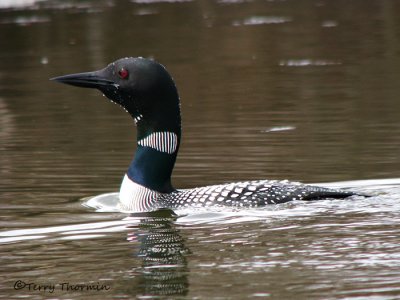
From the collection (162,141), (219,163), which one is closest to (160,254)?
(162,141)

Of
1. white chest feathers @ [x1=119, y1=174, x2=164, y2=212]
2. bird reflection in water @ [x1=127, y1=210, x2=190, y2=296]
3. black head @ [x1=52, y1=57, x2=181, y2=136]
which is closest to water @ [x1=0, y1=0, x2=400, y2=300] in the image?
bird reflection in water @ [x1=127, y1=210, x2=190, y2=296]

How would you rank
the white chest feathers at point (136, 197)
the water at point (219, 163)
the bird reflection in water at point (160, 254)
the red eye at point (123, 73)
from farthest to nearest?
the red eye at point (123, 73), the white chest feathers at point (136, 197), the water at point (219, 163), the bird reflection in water at point (160, 254)

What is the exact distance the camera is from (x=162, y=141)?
7887mm

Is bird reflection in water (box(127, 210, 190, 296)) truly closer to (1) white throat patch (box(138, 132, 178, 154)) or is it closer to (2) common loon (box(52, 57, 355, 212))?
(2) common loon (box(52, 57, 355, 212))

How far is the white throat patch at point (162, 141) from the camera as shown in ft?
25.9

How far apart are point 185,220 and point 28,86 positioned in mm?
8082

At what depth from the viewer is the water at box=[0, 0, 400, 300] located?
5621 mm

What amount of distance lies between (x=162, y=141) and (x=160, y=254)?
1727 mm

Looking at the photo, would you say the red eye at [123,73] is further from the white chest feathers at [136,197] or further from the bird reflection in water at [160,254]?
the bird reflection in water at [160,254]

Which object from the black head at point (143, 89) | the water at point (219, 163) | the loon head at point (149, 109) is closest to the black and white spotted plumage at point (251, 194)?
the water at point (219, 163)

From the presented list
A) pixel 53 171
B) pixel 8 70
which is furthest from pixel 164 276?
pixel 8 70

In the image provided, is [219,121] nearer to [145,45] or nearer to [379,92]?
[379,92]

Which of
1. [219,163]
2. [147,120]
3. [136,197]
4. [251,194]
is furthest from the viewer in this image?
[219,163]

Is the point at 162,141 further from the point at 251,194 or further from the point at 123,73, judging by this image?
the point at 251,194
